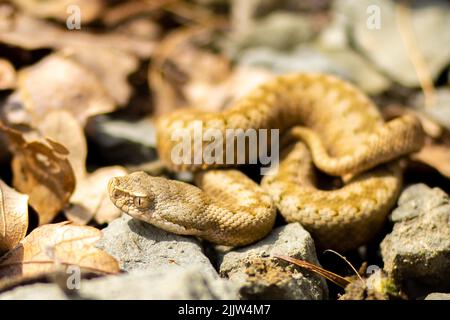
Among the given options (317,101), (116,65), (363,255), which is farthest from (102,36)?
(363,255)

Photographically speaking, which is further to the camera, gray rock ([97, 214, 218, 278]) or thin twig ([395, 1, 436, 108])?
thin twig ([395, 1, 436, 108])

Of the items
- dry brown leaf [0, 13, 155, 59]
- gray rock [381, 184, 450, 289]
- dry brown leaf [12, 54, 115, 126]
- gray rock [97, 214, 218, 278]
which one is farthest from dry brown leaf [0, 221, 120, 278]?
dry brown leaf [0, 13, 155, 59]

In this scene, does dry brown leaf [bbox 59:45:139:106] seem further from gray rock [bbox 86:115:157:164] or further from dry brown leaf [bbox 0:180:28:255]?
dry brown leaf [bbox 0:180:28:255]

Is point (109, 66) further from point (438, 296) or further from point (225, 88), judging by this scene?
point (438, 296)

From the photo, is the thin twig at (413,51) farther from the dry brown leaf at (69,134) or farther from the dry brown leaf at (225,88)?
the dry brown leaf at (69,134)

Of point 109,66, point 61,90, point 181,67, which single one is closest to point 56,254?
point 61,90

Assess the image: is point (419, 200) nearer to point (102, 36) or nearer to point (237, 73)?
point (237, 73)
